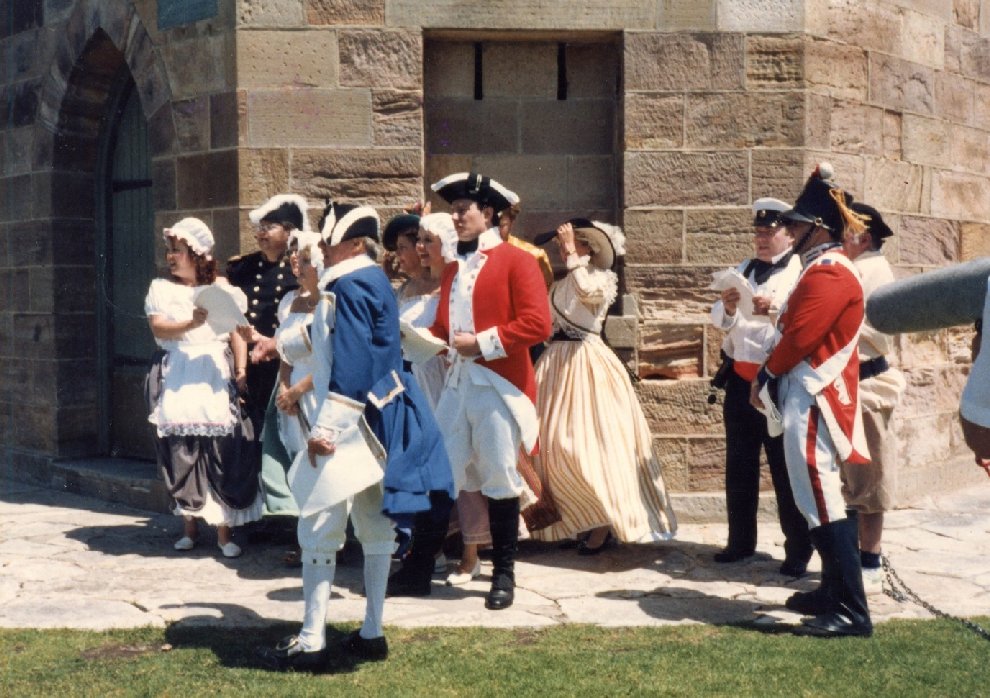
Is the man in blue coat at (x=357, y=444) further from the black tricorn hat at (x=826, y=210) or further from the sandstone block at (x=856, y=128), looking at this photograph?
the sandstone block at (x=856, y=128)

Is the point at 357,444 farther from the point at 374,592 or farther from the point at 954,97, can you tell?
the point at 954,97

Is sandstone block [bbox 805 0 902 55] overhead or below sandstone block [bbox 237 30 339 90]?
overhead

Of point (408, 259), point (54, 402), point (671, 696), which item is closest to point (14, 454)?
point (54, 402)

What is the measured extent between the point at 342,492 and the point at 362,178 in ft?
10.2

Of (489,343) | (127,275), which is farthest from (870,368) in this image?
(127,275)

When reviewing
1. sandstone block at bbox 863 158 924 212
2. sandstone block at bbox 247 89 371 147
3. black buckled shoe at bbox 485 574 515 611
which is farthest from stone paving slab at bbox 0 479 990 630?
sandstone block at bbox 247 89 371 147

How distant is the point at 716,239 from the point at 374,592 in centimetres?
355

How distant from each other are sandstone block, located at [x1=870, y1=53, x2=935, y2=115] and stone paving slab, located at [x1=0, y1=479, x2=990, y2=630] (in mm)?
2744

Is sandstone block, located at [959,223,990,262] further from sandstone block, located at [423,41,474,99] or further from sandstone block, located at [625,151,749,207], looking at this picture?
sandstone block, located at [423,41,474,99]

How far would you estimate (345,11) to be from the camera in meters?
7.39

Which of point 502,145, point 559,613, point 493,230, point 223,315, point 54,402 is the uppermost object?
point 502,145

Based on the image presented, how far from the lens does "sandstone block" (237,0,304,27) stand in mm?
7375

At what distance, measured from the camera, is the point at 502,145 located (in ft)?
25.4

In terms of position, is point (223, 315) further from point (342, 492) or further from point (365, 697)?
point (365, 697)
